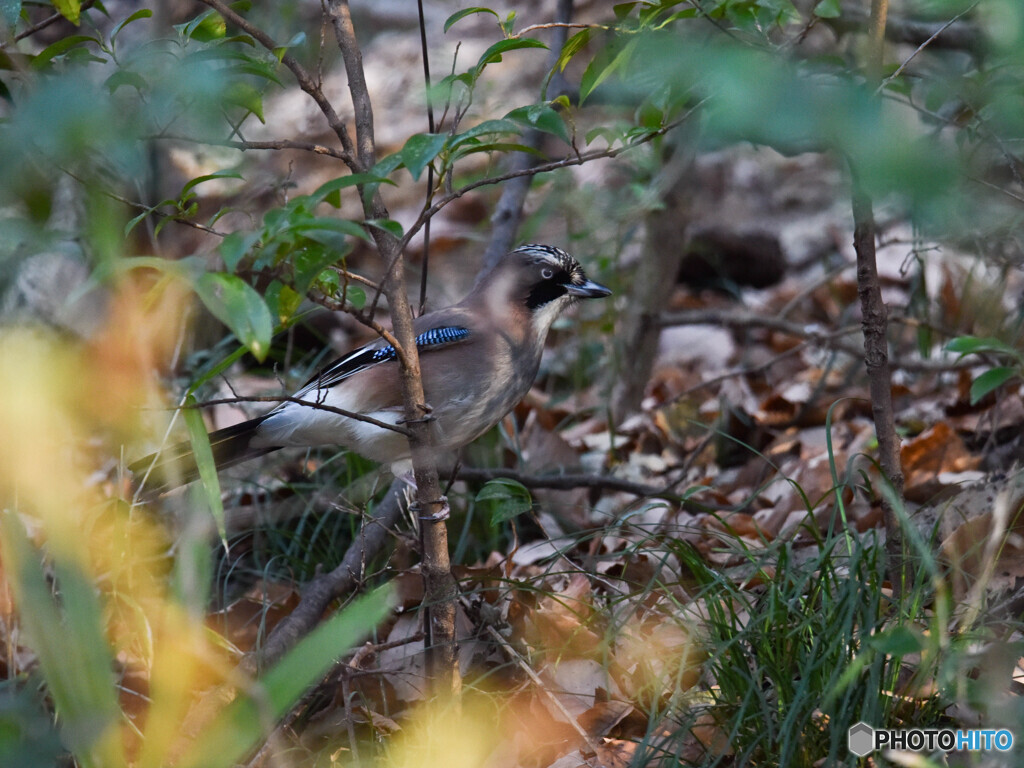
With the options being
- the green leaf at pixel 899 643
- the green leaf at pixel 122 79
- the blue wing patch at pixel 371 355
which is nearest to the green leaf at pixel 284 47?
the green leaf at pixel 122 79

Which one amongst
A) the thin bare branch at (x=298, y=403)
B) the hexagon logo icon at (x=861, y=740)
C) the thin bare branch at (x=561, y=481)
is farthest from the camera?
the thin bare branch at (x=561, y=481)

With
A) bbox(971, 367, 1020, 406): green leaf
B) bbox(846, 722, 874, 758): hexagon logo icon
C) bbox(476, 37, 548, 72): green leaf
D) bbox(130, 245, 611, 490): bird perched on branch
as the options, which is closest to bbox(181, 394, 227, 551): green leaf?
bbox(476, 37, 548, 72): green leaf

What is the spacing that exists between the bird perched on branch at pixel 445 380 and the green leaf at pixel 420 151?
1511mm

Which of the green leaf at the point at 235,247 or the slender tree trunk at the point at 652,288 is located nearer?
the green leaf at the point at 235,247

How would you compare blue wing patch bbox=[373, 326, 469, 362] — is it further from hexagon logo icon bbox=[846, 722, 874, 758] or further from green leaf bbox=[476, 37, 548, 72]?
hexagon logo icon bbox=[846, 722, 874, 758]

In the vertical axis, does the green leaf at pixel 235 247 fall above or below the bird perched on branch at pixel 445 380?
above

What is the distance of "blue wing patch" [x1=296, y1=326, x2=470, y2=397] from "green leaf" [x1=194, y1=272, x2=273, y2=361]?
2217 mm

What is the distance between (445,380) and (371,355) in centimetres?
45

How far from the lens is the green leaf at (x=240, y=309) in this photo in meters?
1.50

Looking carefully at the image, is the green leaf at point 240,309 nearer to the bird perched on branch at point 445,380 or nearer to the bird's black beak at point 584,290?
the bird perched on branch at point 445,380

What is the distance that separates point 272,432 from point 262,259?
2182 millimetres

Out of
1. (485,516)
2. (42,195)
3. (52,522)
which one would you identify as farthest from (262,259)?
(485,516)

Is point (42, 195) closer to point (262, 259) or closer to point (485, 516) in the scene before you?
point (262, 259)

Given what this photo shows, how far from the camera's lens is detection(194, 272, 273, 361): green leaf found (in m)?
1.50
